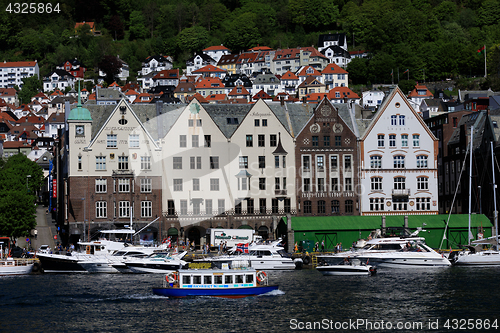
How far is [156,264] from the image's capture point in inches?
3182

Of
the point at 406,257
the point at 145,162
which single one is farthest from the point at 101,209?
the point at 406,257

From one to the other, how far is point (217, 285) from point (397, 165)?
177ft

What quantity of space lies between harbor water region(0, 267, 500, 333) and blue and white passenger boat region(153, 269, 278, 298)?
0.82 meters

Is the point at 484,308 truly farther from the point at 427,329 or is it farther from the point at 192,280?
the point at 192,280

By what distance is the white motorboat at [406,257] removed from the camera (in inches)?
3282

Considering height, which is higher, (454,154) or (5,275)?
(454,154)

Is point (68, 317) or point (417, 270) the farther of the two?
point (417, 270)

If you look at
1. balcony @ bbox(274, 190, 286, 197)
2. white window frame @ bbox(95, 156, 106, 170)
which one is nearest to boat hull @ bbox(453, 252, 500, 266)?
balcony @ bbox(274, 190, 286, 197)

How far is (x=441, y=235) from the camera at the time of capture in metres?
103

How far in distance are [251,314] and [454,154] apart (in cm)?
7216

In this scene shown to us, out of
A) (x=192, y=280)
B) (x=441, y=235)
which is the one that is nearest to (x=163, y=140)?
(x=441, y=235)

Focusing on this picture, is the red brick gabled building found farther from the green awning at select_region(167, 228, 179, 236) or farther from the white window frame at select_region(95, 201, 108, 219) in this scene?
the white window frame at select_region(95, 201, 108, 219)

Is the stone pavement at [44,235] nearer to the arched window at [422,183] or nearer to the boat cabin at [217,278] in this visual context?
the boat cabin at [217,278]

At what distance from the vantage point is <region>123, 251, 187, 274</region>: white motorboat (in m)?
80.4
